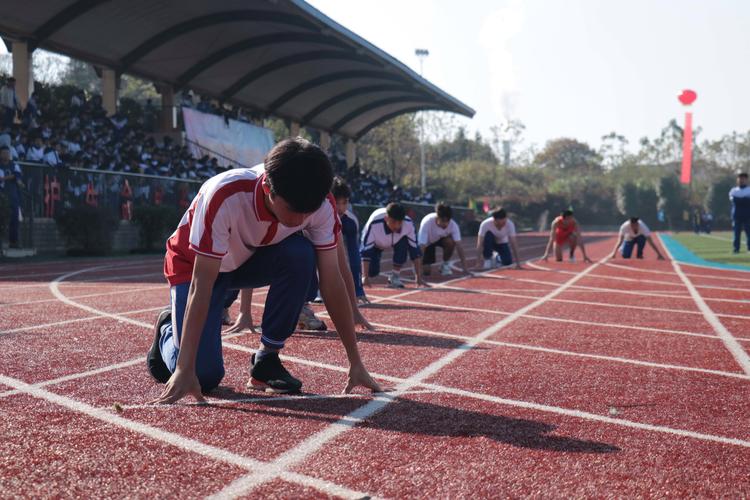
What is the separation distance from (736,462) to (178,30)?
63.7 ft

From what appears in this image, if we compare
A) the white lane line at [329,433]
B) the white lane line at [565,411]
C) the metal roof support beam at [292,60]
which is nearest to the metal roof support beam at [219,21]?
the metal roof support beam at [292,60]

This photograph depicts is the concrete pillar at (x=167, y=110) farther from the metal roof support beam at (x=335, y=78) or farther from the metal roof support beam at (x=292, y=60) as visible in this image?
the metal roof support beam at (x=335, y=78)

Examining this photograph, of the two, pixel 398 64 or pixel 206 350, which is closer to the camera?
pixel 206 350

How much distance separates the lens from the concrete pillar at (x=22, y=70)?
59.6 feet

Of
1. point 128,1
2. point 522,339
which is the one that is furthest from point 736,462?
point 128,1

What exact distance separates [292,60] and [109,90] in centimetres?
579

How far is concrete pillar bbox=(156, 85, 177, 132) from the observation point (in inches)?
936

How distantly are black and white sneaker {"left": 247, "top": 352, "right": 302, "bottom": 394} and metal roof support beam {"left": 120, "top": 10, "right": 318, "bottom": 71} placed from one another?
55.3ft

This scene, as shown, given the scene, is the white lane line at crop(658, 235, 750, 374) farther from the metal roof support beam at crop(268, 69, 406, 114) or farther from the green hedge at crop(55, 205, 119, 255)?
the metal roof support beam at crop(268, 69, 406, 114)

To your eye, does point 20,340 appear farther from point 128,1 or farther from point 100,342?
point 128,1

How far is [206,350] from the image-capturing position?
357 centimetres

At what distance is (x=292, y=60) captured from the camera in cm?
2438

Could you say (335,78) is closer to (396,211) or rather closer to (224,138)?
(224,138)

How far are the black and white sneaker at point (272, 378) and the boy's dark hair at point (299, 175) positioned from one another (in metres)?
1.10
